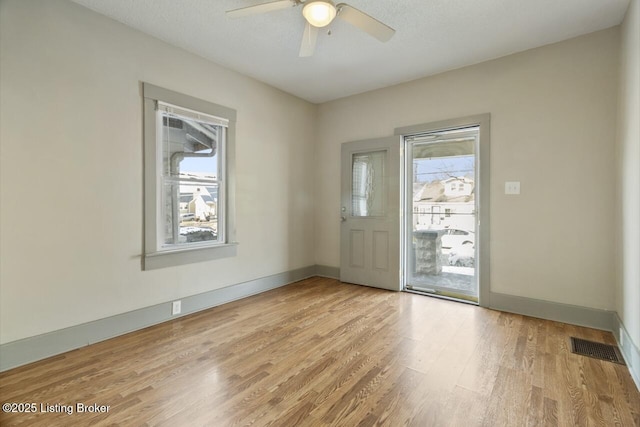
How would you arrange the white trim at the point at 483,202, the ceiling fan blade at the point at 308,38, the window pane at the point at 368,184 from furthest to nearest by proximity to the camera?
the window pane at the point at 368,184
the white trim at the point at 483,202
the ceiling fan blade at the point at 308,38

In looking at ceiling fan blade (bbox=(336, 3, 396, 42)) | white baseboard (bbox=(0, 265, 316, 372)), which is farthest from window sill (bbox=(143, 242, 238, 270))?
ceiling fan blade (bbox=(336, 3, 396, 42))

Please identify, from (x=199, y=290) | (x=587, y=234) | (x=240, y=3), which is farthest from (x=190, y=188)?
(x=587, y=234)

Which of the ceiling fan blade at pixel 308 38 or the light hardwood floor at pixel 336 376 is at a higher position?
the ceiling fan blade at pixel 308 38

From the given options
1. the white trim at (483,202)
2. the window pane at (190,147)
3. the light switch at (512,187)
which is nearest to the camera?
the window pane at (190,147)

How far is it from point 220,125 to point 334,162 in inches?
73.2

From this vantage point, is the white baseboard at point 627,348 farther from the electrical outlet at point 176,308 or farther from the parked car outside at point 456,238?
the electrical outlet at point 176,308

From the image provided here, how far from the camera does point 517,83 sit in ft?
10.3

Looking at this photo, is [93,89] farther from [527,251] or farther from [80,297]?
[527,251]

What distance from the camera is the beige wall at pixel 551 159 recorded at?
2740mm

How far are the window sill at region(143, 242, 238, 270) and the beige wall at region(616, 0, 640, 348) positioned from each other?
360 centimetres

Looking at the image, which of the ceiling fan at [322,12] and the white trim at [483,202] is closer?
the ceiling fan at [322,12]
